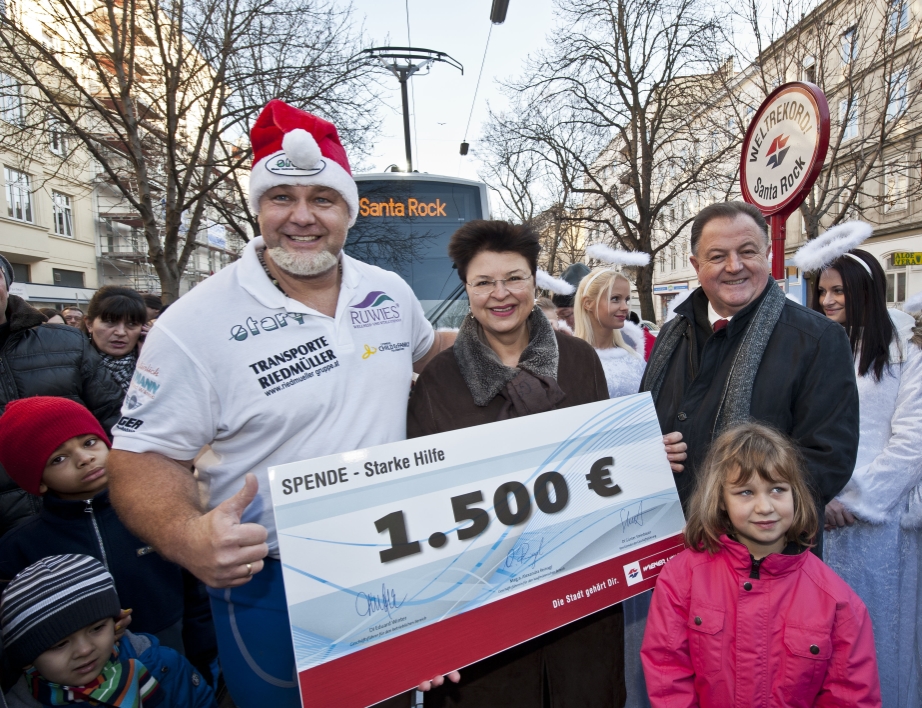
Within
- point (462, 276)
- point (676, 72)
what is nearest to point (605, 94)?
point (676, 72)

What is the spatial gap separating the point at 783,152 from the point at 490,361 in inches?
105

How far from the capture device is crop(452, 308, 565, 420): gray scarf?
2006 millimetres

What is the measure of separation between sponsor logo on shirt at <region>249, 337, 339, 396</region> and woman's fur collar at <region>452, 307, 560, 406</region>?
1.64ft

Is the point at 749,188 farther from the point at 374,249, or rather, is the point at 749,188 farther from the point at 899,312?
the point at 374,249

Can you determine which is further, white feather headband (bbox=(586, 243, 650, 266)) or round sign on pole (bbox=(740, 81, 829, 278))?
white feather headband (bbox=(586, 243, 650, 266))

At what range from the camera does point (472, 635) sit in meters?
1.65

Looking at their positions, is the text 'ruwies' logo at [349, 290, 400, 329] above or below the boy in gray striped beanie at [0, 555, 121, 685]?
above

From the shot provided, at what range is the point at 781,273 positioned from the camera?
13.1 feet

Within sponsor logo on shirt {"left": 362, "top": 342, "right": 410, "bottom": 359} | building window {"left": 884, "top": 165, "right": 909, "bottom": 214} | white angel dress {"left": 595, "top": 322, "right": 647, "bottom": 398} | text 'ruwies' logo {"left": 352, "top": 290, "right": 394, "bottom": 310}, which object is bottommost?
white angel dress {"left": 595, "top": 322, "right": 647, "bottom": 398}

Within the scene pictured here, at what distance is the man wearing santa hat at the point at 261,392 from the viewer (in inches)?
61.9

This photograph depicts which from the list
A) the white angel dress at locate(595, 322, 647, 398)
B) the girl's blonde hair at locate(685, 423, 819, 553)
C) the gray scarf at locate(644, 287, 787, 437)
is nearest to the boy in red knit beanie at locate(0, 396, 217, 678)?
the girl's blonde hair at locate(685, 423, 819, 553)

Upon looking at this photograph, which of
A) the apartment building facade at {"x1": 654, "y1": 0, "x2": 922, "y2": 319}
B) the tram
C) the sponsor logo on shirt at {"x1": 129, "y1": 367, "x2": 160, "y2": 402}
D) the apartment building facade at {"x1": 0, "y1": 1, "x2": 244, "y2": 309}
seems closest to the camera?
the sponsor logo on shirt at {"x1": 129, "y1": 367, "x2": 160, "y2": 402}

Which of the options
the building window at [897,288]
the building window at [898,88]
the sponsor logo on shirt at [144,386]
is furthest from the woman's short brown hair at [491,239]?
the building window at [897,288]

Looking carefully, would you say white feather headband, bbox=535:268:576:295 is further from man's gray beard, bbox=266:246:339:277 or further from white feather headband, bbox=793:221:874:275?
man's gray beard, bbox=266:246:339:277
